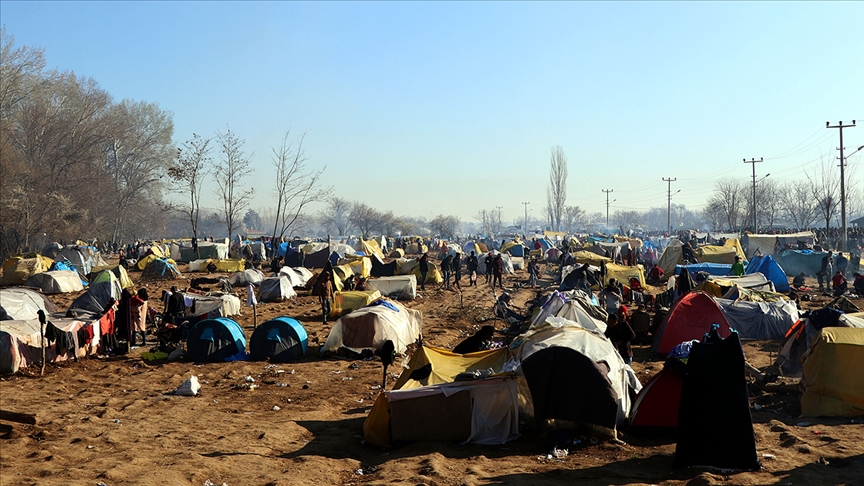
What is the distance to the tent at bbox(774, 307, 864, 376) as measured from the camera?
1241cm

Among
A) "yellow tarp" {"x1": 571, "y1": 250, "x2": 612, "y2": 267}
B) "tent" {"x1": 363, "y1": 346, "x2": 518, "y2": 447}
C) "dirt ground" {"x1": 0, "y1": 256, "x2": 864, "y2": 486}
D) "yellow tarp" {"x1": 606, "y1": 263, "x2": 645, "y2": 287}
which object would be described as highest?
"yellow tarp" {"x1": 571, "y1": 250, "x2": 612, "y2": 267}

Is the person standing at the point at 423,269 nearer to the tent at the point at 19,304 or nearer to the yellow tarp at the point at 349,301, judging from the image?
the yellow tarp at the point at 349,301

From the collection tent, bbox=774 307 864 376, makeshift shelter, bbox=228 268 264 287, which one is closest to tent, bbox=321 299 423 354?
tent, bbox=774 307 864 376

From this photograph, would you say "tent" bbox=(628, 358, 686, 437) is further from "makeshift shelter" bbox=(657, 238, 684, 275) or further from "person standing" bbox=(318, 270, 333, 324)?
"makeshift shelter" bbox=(657, 238, 684, 275)

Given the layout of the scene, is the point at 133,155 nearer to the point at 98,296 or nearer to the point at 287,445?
the point at 98,296

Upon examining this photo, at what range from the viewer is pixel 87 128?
5856 centimetres

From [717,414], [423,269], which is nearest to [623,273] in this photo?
[423,269]

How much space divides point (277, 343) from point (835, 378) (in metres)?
11.0

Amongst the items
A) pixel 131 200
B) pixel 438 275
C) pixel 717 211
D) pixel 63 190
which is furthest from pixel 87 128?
pixel 717 211

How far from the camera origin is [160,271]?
113 feet

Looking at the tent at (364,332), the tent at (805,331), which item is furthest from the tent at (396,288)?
the tent at (805,331)

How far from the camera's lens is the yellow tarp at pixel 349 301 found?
69.5 feet

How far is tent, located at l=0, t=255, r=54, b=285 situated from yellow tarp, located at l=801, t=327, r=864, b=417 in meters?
30.0

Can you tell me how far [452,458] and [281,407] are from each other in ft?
13.4
